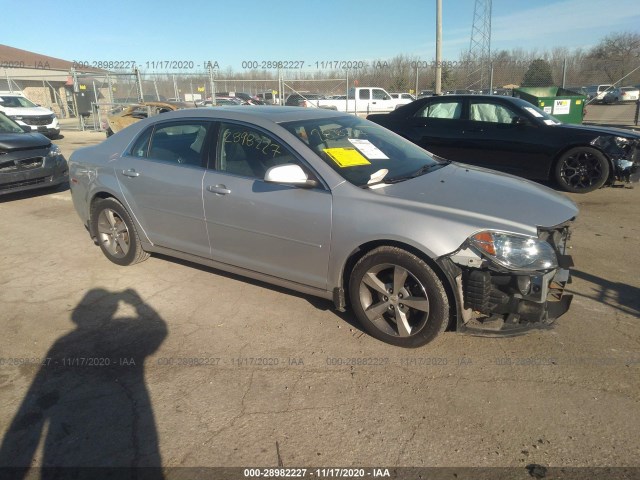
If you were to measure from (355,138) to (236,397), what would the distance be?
7.44ft

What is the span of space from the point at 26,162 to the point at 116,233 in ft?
13.7

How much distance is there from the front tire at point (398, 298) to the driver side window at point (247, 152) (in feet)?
3.25

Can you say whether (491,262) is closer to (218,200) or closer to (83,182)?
(218,200)

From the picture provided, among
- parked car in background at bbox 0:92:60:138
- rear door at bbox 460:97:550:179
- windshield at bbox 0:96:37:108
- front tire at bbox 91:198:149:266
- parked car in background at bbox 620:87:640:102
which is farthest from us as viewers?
parked car in background at bbox 620:87:640:102

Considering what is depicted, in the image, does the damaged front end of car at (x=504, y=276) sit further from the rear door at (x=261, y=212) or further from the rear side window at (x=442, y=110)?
the rear side window at (x=442, y=110)

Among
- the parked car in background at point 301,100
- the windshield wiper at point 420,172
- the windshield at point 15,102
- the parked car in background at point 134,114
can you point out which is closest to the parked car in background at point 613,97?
the parked car in background at point 301,100

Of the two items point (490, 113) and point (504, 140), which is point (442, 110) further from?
point (504, 140)

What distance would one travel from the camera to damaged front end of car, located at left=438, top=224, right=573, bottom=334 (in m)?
2.80

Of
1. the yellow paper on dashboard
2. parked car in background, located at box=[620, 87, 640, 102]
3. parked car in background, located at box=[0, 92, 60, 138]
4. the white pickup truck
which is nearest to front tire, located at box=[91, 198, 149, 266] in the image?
the yellow paper on dashboard

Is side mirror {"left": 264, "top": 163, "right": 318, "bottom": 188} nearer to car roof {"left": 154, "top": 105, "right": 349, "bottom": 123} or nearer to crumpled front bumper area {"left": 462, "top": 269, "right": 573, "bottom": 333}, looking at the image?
car roof {"left": 154, "top": 105, "right": 349, "bottom": 123}

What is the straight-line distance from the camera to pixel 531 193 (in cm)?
340

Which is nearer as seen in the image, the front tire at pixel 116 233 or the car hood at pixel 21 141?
the front tire at pixel 116 233

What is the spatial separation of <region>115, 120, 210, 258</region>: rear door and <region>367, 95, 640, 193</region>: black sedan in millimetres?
5196

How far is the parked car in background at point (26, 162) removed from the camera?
7336mm
